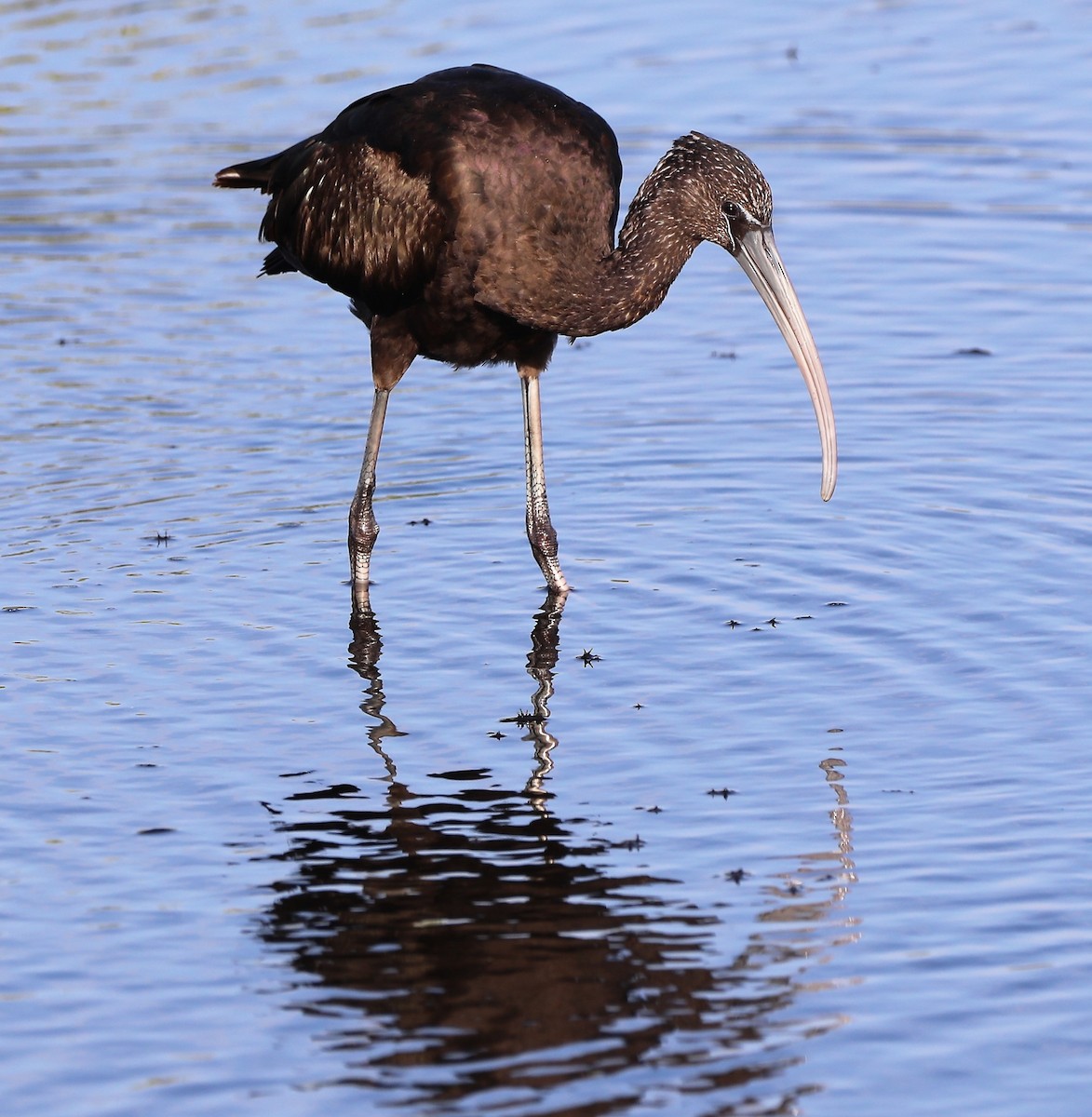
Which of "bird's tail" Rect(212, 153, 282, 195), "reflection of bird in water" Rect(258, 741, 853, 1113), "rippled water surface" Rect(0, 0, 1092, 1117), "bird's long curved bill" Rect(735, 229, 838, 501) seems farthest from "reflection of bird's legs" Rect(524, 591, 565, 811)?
"bird's tail" Rect(212, 153, 282, 195)

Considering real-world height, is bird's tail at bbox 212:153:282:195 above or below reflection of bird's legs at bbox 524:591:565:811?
above

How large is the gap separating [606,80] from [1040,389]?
7.19 metres

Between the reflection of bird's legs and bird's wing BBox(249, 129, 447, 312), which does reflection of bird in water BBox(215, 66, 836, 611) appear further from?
the reflection of bird's legs

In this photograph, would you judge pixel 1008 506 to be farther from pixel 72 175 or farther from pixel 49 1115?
pixel 72 175

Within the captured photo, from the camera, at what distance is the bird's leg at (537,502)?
992cm

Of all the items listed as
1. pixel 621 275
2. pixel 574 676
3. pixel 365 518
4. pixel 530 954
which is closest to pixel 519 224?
pixel 621 275

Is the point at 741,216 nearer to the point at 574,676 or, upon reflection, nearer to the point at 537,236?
the point at 537,236

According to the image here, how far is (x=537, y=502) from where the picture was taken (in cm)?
1001

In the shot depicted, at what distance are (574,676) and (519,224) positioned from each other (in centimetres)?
185

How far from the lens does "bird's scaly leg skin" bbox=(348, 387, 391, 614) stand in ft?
32.6

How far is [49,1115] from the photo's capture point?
5742 millimetres

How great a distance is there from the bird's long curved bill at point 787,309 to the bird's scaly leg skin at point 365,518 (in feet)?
6.04

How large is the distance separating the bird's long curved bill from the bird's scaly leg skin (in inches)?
72.5

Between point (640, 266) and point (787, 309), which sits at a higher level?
point (640, 266)
